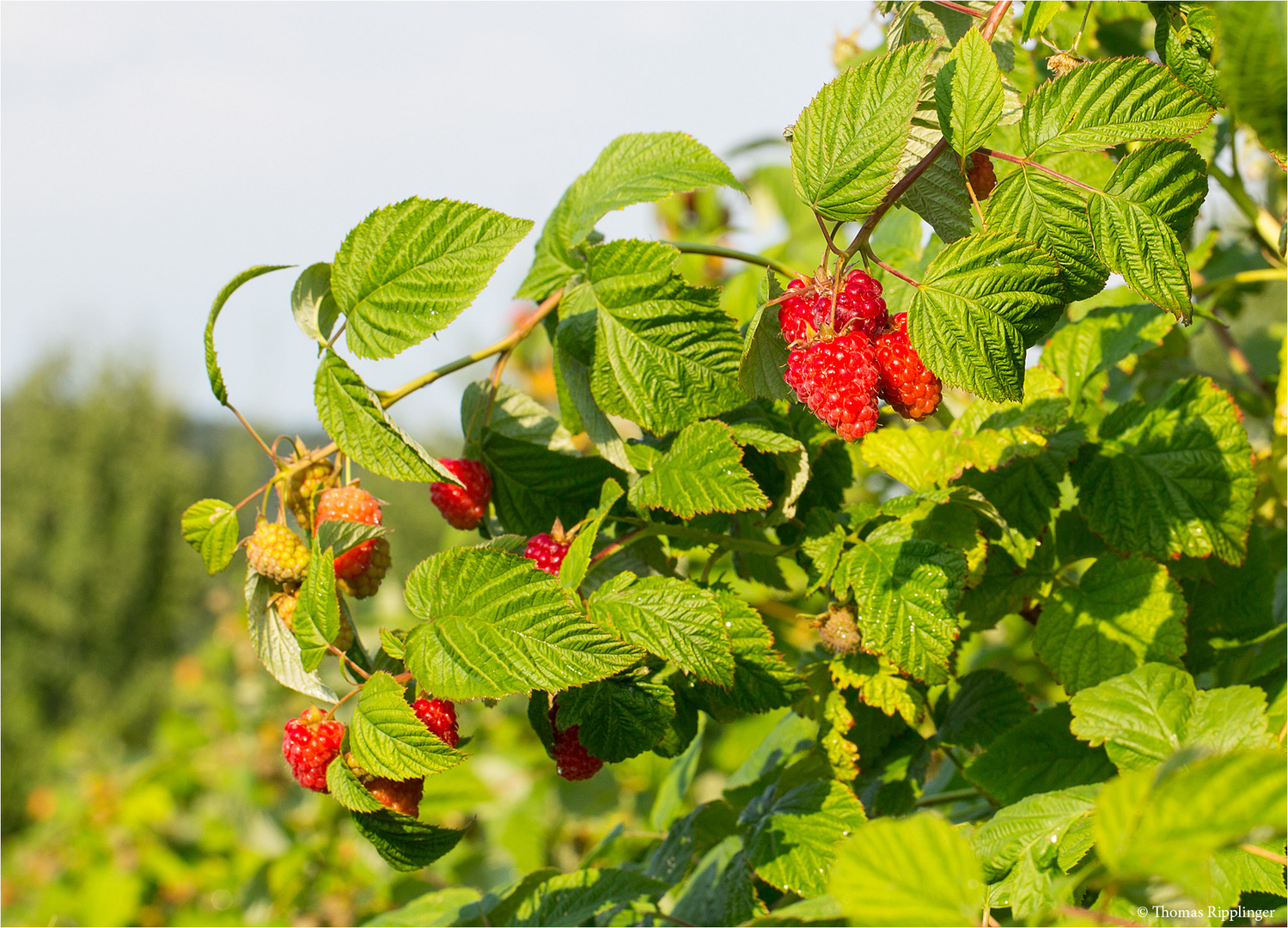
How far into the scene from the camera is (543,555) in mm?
734

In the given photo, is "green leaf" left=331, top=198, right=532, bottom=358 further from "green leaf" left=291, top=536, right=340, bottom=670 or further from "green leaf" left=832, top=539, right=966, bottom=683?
"green leaf" left=832, top=539, right=966, bottom=683

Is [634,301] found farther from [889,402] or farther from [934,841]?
[934,841]

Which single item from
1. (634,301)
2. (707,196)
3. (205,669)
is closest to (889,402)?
(634,301)

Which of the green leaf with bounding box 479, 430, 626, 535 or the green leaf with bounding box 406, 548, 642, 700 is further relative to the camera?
the green leaf with bounding box 479, 430, 626, 535

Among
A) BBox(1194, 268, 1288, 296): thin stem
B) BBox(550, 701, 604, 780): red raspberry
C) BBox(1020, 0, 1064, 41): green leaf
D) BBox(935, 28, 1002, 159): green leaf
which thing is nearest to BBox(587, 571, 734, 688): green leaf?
BBox(550, 701, 604, 780): red raspberry

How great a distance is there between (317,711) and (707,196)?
1.50m

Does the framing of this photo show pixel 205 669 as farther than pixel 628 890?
Yes

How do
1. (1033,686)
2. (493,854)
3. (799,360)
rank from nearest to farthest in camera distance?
(799,360)
(1033,686)
(493,854)

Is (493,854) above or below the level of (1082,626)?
below

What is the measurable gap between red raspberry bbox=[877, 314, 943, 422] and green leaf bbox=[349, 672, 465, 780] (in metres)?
0.36

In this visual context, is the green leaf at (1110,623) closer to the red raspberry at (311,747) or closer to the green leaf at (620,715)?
the green leaf at (620,715)

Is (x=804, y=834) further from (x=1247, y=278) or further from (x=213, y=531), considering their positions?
(x=1247, y=278)

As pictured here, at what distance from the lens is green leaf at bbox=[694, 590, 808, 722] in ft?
2.37

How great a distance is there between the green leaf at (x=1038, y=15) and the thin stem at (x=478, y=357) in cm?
40
